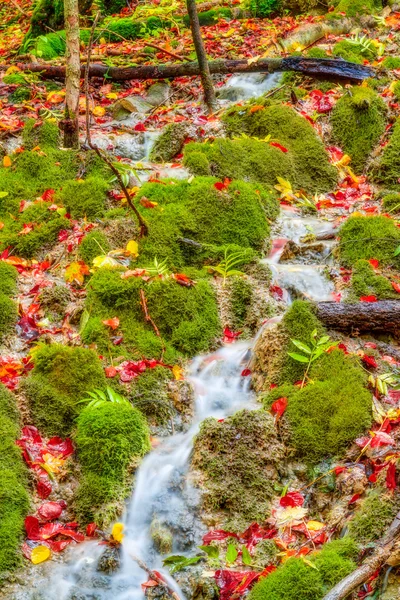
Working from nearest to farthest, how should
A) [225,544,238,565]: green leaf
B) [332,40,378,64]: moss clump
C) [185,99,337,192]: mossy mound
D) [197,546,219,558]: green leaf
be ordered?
[225,544,238,565]: green leaf
[197,546,219,558]: green leaf
[185,99,337,192]: mossy mound
[332,40,378,64]: moss clump

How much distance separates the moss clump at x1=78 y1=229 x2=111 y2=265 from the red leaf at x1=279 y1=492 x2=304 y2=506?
2.97 metres

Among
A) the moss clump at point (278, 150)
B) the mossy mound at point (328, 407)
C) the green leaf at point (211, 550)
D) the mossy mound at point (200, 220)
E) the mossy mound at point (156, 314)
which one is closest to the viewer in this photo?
the green leaf at point (211, 550)

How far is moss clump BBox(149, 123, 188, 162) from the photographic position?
794 centimetres

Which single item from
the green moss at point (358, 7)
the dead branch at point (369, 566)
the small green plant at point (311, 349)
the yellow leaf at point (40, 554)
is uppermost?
the green moss at point (358, 7)

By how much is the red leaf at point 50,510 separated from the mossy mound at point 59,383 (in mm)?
586

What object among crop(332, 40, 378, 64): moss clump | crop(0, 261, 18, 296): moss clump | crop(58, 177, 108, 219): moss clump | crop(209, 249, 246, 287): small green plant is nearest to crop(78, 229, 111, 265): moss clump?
crop(58, 177, 108, 219): moss clump

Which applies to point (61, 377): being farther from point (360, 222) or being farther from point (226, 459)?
point (360, 222)

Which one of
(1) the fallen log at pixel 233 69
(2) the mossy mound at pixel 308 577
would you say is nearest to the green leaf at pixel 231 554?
(2) the mossy mound at pixel 308 577

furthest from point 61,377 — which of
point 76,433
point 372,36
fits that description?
point 372,36

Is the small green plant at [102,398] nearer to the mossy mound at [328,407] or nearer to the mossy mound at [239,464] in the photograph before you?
the mossy mound at [239,464]

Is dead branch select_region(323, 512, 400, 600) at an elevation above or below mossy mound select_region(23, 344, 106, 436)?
above

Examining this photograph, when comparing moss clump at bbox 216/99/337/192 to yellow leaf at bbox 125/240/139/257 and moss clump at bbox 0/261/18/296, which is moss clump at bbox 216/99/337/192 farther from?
moss clump at bbox 0/261/18/296

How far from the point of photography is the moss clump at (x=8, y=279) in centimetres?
549

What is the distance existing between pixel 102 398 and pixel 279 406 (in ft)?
4.19
